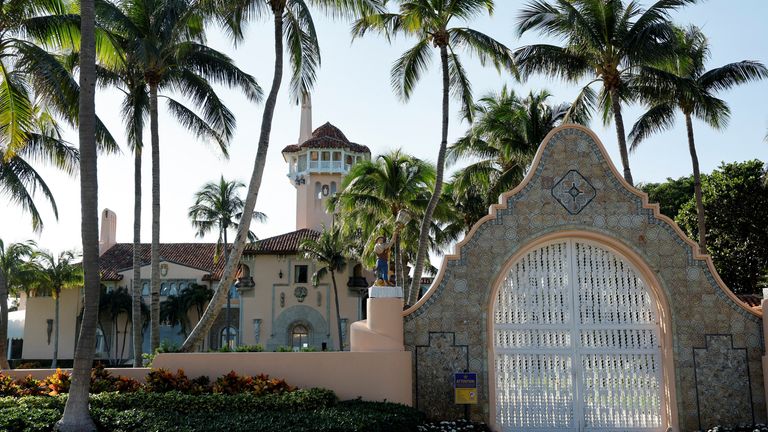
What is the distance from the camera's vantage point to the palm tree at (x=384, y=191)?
28.2 metres

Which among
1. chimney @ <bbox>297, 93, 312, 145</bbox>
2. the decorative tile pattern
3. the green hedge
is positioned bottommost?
the green hedge

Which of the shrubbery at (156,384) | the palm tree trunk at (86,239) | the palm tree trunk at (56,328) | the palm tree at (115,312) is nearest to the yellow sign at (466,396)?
the shrubbery at (156,384)

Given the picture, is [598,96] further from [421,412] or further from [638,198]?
[421,412]

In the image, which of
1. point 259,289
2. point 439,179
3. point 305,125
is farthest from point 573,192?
point 305,125

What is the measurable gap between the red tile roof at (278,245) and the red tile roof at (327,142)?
6900 mm

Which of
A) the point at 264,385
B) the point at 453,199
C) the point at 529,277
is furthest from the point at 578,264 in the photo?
the point at 453,199

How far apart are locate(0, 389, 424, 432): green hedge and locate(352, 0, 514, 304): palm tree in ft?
25.3

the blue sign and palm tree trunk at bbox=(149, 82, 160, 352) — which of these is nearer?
the blue sign

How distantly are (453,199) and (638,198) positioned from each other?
1819cm

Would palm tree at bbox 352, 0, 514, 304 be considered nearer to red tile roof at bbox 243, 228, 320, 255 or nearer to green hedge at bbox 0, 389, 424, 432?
green hedge at bbox 0, 389, 424, 432

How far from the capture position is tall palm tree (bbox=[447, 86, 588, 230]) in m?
27.0

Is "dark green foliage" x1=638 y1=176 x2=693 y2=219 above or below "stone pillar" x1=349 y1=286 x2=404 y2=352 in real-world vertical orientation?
above

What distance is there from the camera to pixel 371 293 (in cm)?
1497

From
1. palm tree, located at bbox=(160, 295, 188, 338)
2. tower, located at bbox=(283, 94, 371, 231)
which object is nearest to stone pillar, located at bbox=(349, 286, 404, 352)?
palm tree, located at bbox=(160, 295, 188, 338)
